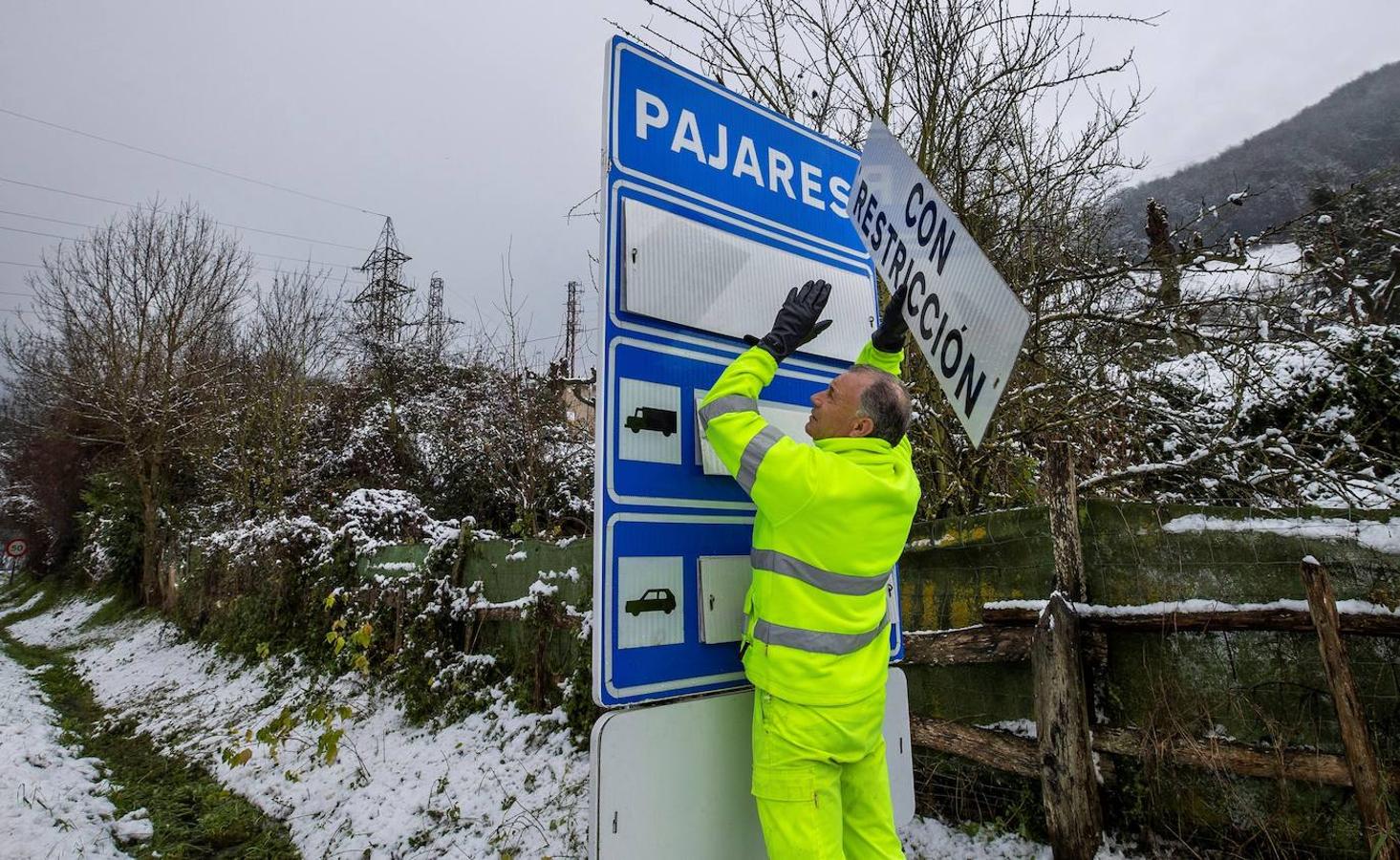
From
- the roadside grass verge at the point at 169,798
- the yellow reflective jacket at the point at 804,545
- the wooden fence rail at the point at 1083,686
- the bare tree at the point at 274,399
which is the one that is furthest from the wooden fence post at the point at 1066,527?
the bare tree at the point at 274,399

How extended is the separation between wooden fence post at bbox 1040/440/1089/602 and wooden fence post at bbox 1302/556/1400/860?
3.05 ft

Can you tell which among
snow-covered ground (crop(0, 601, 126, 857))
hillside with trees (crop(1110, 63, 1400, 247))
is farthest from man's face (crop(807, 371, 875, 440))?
hillside with trees (crop(1110, 63, 1400, 247))

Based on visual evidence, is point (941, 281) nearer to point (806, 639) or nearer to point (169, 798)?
point (806, 639)

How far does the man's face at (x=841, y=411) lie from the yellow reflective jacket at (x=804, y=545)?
11cm

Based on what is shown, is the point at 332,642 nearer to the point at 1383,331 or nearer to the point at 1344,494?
the point at 1344,494

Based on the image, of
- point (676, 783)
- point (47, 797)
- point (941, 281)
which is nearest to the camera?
point (676, 783)

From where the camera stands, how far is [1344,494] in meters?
3.83

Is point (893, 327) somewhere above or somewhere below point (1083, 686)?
above

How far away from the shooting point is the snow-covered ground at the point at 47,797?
4.88 metres

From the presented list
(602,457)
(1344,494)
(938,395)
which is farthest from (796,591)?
(938,395)

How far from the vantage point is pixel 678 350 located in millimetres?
1912

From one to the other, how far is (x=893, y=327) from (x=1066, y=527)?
2.07 m

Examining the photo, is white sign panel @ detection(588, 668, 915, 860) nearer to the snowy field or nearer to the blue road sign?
the blue road sign

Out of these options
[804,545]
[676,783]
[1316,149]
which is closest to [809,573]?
[804,545]
